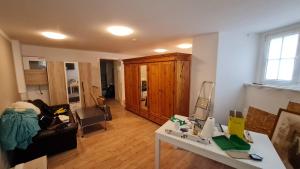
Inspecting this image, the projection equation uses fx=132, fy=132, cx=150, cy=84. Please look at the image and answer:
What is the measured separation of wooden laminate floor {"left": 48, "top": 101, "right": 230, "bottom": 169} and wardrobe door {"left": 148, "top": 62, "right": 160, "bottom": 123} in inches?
22.0

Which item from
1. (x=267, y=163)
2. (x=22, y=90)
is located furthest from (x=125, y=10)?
(x=22, y=90)

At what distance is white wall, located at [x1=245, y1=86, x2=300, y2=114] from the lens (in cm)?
226

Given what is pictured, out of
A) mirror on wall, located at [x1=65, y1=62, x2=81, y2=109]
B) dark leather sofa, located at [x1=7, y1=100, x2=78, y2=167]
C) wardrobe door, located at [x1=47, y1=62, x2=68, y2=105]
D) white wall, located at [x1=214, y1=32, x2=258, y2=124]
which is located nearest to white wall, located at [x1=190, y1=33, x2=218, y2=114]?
white wall, located at [x1=214, y1=32, x2=258, y2=124]

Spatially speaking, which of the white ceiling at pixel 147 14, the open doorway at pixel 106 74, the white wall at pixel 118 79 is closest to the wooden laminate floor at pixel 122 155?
the white ceiling at pixel 147 14

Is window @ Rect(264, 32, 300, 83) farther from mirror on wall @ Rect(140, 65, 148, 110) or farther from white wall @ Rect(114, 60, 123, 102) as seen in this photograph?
white wall @ Rect(114, 60, 123, 102)

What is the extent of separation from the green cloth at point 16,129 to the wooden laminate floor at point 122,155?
58 centimetres

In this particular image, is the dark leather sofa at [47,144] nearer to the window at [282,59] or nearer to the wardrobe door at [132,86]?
the wardrobe door at [132,86]

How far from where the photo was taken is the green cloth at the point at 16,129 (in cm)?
192

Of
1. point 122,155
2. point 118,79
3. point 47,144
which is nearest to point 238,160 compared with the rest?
point 122,155

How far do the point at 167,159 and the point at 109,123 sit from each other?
215cm

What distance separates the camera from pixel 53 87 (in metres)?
4.14

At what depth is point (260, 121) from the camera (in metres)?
2.48

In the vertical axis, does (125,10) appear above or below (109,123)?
above

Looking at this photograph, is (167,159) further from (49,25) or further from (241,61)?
(49,25)
